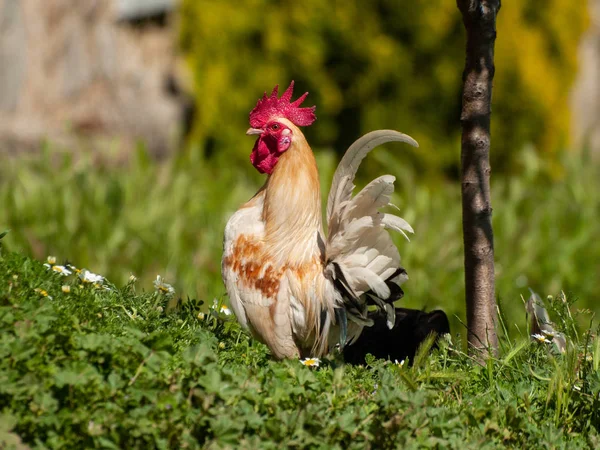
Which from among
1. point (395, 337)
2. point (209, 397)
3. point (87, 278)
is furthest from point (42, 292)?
point (395, 337)

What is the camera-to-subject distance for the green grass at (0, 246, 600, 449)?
2307 millimetres

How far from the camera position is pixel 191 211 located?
238 inches

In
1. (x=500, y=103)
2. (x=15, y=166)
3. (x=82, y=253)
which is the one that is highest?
(x=500, y=103)

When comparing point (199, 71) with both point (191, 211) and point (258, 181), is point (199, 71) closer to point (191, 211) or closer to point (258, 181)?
point (258, 181)

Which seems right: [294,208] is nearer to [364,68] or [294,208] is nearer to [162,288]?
[162,288]

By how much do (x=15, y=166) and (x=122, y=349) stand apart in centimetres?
456

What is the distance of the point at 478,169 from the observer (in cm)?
325

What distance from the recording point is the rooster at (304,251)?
2.91 m

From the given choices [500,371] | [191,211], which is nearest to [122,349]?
[500,371]

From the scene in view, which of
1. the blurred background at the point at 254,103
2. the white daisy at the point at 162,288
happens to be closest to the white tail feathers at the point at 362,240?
the white daisy at the point at 162,288

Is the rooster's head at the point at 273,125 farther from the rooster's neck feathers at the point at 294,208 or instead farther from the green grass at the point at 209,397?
the green grass at the point at 209,397

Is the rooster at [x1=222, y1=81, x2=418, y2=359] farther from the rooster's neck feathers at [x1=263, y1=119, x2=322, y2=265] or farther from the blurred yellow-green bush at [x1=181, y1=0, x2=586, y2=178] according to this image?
the blurred yellow-green bush at [x1=181, y1=0, x2=586, y2=178]

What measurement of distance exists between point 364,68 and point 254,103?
103 centimetres

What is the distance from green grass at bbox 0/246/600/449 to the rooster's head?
2.44ft
